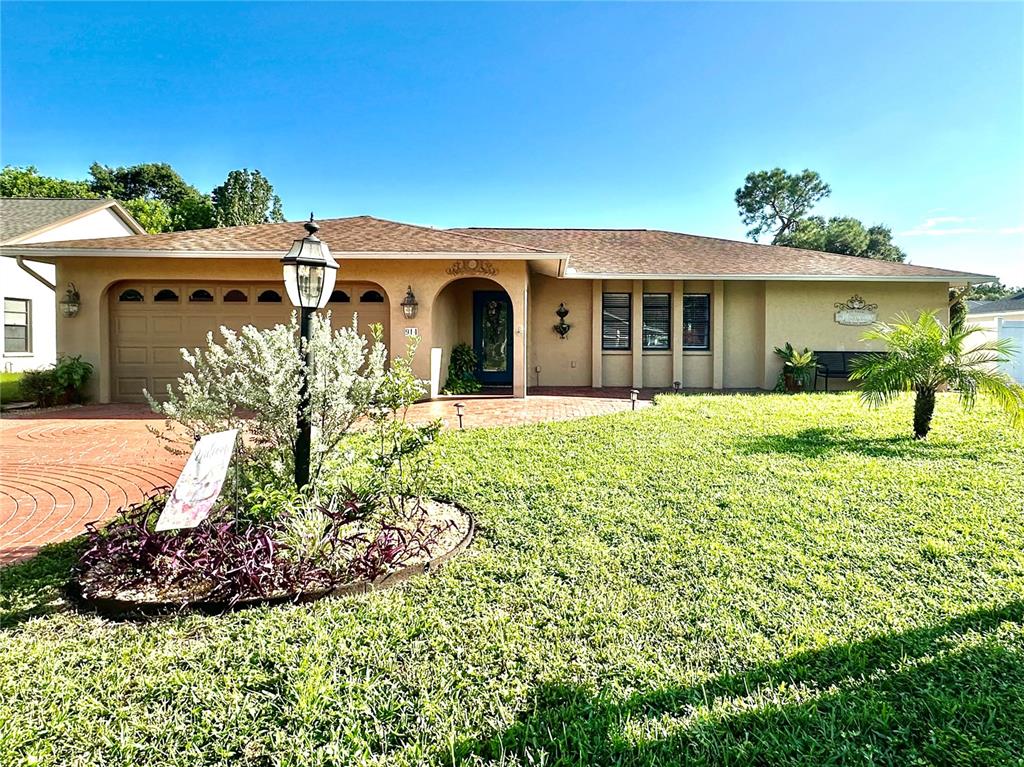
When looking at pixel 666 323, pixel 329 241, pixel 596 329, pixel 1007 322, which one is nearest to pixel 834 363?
pixel 666 323

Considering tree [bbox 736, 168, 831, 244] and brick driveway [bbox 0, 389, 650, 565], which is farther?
tree [bbox 736, 168, 831, 244]

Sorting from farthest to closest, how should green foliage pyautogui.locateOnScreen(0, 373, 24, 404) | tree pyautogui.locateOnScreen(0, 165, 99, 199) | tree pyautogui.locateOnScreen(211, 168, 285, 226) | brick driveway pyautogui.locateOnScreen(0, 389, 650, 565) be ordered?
1. tree pyautogui.locateOnScreen(0, 165, 99, 199)
2. tree pyautogui.locateOnScreen(211, 168, 285, 226)
3. green foliage pyautogui.locateOnScreen(0, 373, 24, 404)
4. brick driveway pyautogui.locateOnScreen(0, 389, 650, 565)

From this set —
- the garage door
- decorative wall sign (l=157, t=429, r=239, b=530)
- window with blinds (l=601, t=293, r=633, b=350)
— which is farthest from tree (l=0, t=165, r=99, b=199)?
decorative wall sign (l=157, t=429, r=239, b=530)

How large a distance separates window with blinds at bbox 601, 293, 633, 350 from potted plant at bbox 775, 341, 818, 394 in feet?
13.8

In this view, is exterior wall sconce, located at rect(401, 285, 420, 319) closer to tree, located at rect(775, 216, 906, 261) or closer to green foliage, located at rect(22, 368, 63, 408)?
green foliage, located at rect(22, 368, 63, 408)

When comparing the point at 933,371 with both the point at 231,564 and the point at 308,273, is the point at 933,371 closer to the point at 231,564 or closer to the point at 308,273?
the point at 308,273

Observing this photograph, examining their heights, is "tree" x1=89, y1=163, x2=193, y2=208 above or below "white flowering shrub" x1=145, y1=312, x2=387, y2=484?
above

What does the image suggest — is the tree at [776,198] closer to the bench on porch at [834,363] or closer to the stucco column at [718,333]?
the bench on porch at [834,363]

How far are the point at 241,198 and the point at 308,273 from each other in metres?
29.4

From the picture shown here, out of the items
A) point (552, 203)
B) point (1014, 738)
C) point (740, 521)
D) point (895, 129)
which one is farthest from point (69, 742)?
point (552, 203)

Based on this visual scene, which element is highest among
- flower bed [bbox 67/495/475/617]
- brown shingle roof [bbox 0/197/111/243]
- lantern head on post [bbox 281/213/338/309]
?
brown shingle roof [bbox 0/197/111/243]

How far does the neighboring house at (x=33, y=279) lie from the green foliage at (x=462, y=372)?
12505mm

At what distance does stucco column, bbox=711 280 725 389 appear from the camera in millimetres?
13742


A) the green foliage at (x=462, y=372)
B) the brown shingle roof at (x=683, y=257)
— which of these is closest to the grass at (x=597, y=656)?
the green foliage at (x=462, y=372)
